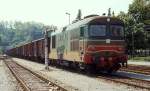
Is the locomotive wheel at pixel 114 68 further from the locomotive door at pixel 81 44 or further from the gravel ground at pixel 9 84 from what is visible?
the gravel ground at pixel 9 84

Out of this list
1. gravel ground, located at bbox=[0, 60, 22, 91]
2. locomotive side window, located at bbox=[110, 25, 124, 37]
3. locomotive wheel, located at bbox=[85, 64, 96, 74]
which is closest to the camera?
gravel ground, located at bbox=[0, 60, 22, 91]

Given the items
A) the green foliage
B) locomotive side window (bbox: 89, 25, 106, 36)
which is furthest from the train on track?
the green foliage

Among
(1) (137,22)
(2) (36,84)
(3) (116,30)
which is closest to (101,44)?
(3) (116,30)

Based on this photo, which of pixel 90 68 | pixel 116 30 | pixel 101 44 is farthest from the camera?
pixel 90 68

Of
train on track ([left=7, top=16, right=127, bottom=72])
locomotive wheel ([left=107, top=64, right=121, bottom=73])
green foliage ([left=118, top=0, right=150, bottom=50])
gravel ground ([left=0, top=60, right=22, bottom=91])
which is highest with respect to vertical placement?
green foliage ([left=118, top=0, right=150, bottom=50])

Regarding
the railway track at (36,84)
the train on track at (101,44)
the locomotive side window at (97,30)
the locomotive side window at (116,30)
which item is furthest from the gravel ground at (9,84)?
the locomotive side window at (116,30)

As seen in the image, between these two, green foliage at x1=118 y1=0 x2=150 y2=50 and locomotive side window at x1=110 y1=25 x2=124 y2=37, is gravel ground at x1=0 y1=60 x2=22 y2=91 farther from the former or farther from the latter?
green foliage at x1=118 y1=0 x2=150 y2=50

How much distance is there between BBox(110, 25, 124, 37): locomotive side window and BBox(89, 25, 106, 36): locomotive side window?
0.43 meters

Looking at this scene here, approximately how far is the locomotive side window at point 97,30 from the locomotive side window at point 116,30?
0.43 meters

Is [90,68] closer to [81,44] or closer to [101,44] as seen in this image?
[81,44]

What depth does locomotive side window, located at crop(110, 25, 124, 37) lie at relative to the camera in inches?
945

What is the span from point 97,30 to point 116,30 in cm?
104

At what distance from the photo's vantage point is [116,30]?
2416cm

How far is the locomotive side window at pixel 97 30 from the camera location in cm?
2377
